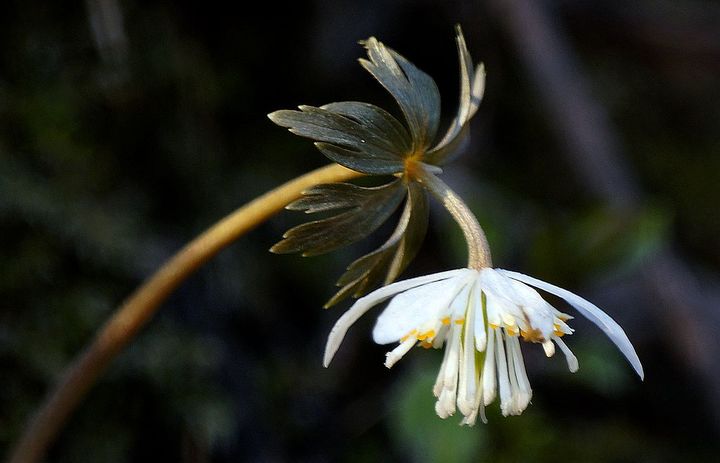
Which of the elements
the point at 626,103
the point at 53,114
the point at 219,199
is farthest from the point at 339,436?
the point at 626,103

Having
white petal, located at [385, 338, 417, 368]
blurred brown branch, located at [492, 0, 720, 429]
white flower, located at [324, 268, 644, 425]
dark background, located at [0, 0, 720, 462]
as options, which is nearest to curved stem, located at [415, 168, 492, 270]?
white flower, located at [324, 268, 644, 425]

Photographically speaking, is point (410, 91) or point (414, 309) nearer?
point (414, 309)

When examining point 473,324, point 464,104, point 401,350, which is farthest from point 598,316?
point 464,104

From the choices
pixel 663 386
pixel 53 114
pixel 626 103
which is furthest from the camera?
pixel 626 103

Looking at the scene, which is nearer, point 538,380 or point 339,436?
point 339,436

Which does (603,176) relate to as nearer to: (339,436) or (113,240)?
(339,436)

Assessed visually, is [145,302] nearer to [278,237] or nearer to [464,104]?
[464,104]

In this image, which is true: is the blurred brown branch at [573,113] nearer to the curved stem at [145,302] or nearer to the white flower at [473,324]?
the white flower at [473,324]
